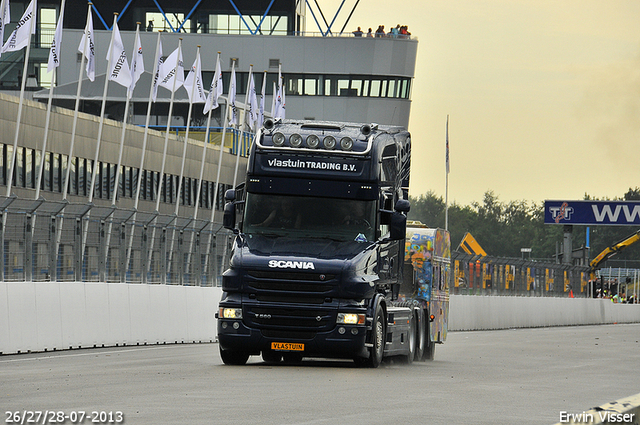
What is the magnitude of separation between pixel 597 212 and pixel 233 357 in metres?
59.4

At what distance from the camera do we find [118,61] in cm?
4462

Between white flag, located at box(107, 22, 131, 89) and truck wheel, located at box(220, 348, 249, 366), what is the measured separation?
27.3 meters

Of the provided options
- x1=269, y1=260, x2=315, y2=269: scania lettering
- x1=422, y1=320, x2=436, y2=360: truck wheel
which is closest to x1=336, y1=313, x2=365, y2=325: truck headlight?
x1=269, y1=260, x2=315, y2=269: scania lettering

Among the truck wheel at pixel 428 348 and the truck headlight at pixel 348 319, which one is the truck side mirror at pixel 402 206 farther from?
the truck wheel at pixel 428 348

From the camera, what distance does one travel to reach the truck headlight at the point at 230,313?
1748cm

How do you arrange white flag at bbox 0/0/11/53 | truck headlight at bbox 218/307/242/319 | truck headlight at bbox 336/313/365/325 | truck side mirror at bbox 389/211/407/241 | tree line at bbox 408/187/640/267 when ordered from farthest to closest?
tree line at bbox 408/187/640/267
white flag at bbox 0/0/11/53
truck side mirror at bbox 389/211/407/241
truck headlight at bbox 218/307/242/319
truck headlight at bbox 336/313/365/325

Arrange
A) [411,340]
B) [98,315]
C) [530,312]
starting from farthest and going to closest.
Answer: [530,312] < [98,315] < [411,340]

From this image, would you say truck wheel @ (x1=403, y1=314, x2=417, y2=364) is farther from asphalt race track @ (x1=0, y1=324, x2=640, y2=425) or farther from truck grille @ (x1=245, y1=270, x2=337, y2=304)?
truck grille @ (x1=245, y1=270, x2=337, y2=304)

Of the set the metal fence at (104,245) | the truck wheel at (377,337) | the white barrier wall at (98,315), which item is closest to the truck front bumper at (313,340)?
the truck wheel at (377,337)

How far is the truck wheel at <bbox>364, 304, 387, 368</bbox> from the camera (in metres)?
17.7

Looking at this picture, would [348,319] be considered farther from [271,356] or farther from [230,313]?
[271,356]

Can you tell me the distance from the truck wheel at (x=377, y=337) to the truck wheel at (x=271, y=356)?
4.39ft

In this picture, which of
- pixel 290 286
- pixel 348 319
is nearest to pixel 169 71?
pixel 290 286

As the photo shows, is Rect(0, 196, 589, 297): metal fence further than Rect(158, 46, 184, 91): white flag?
No
